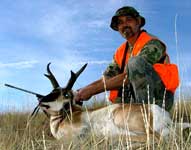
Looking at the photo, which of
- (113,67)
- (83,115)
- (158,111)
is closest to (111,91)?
(113,67)

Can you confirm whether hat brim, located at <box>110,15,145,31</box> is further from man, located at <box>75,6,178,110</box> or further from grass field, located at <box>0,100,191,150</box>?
grass field, located at <box>0,100,191,150</box>

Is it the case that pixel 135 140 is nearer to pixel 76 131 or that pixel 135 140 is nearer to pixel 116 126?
pixel 116 126

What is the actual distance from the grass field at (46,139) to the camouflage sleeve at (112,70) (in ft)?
3.58

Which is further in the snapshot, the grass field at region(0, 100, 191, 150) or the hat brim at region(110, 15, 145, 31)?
the hat brim at region(110, 15, 145, 31)

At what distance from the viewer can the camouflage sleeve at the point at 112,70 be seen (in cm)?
784

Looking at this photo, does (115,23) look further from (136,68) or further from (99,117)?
(99,117)

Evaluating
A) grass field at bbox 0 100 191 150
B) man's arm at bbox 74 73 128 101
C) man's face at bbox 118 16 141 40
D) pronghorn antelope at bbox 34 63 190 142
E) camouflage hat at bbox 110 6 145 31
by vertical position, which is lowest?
grass field at bbox 0 100 191 150

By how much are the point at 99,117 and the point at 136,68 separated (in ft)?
3.01

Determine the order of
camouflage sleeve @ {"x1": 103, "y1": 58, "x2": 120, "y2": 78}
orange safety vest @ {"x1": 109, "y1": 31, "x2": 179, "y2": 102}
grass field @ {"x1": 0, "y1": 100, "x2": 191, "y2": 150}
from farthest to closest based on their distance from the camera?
camouflage sleeve @ {"x1": 103, "y1": 58, "x2": 120, "y2": 78} → orange safety vest @ {"x1": 109, "y1": 31, "x2": 179, "y2": 102} → grass field @ {"x1": 0, "y1": 100, "x2": 191, "y2": 150}

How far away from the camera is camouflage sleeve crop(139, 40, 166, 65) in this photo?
6.91m

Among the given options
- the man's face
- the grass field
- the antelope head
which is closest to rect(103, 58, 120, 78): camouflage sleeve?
the man's face

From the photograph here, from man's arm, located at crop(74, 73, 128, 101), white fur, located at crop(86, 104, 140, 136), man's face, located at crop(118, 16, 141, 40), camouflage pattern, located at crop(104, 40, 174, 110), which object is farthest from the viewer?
man's face, located at crop(118, 16, 141, 40)

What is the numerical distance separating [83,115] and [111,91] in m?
1.42

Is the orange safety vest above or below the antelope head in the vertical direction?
above
